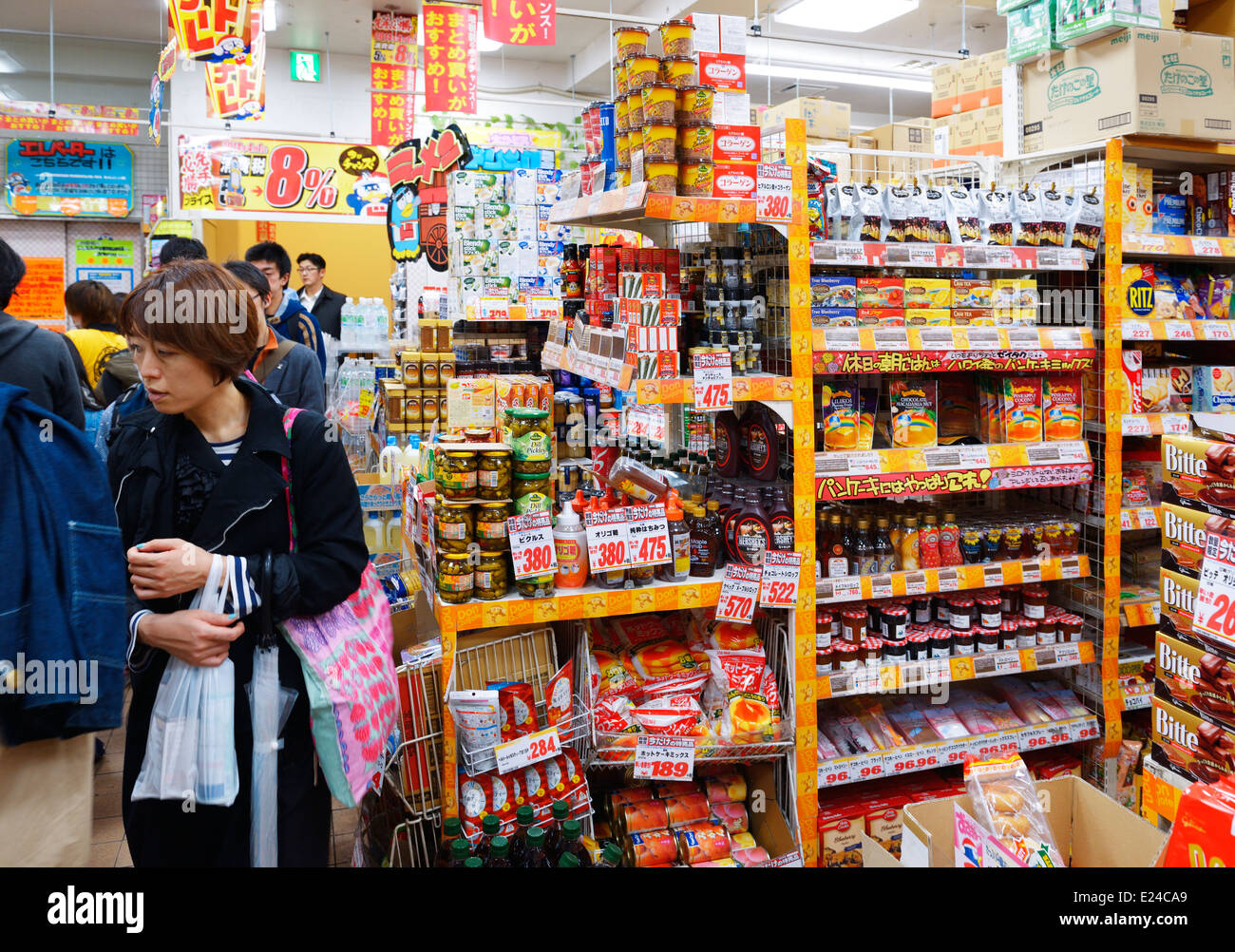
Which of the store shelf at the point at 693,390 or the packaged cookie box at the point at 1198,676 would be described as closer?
the packaged cookie box at the point at 1198,676

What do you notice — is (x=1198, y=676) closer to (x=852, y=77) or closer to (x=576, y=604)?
(x=576, y=604)

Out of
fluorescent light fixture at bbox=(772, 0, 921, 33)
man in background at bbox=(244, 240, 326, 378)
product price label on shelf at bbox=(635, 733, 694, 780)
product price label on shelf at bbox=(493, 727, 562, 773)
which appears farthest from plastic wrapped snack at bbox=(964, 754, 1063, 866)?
fluorescent light fixture at bbox=(772, 0, 921, 33)

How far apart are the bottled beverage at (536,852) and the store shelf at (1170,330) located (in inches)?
102

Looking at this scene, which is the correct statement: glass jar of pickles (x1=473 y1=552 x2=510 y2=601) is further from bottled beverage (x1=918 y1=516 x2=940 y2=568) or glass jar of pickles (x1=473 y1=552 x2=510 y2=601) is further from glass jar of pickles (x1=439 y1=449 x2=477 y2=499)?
bottled beverage (x1=918 y1=516 x2=940 y2=568)

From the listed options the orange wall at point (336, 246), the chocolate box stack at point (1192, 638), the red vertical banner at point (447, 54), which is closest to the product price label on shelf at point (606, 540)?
the chocolate box stack at point (1192, 638)

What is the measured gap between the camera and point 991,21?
1054 centimetres

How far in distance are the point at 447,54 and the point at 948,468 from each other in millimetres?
5703

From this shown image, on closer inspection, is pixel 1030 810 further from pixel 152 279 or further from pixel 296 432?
pixel 152 279

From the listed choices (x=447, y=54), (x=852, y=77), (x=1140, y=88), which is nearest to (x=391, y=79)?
(x=447, y=54)

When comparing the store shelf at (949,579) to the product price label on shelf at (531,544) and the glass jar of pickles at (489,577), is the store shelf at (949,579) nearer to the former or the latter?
the product price label on shelf at (531,544)

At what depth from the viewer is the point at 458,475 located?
248cm

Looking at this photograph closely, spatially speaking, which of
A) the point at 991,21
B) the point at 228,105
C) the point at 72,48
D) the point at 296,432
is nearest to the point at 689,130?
the point at 296,432

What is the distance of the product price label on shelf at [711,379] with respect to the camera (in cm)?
260
